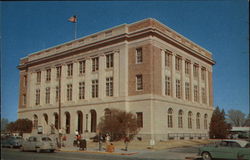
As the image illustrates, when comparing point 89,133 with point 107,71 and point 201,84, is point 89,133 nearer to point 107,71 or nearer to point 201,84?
point 107,71

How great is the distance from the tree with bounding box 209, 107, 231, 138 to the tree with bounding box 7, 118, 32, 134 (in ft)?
104

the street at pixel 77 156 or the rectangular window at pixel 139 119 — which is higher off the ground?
the rectangular window at pixel 139 119

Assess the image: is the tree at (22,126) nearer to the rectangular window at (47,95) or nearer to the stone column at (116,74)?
the rectangular window at (47,95)

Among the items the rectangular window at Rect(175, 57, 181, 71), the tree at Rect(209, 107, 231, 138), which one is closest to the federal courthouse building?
the rectangular window at Rect(175, 57, 181, 71)

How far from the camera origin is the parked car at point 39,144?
2526 cm

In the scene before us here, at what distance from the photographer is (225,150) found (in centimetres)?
Answer: 1752

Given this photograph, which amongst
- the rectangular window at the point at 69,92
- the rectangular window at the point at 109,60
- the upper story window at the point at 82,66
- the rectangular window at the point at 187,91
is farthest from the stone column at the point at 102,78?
the rectangular window at the point at 187,91

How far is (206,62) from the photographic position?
53781 millimetres

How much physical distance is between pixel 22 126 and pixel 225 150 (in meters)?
41.8

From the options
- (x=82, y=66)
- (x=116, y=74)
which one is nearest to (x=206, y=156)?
(x=116, y=74)

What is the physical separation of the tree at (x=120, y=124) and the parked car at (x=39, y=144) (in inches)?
431

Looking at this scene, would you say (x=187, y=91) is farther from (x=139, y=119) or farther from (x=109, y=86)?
(x=109, y=86)

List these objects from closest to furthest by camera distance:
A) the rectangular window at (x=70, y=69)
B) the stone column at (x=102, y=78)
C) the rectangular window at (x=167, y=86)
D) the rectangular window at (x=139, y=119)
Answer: the rectangular window at (x=139, y=119) < the rectangular window at (x=167, y=86) < the stone column at (x=102, y=78) < the rectangular window at (x=70, y=69)

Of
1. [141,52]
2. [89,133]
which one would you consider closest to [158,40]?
[141,52]
